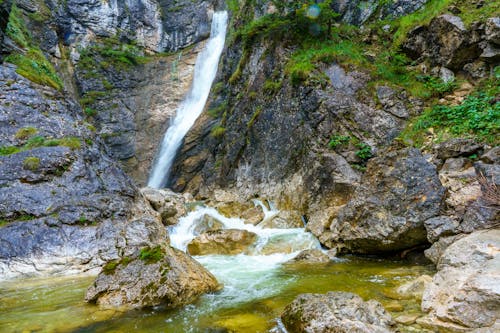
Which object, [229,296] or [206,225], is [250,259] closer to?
[229,296]

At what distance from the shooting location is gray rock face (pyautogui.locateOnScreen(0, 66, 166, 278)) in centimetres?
798

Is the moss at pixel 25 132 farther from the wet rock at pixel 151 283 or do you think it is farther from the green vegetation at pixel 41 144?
the wet rock at pixel 151 283

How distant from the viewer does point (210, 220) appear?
12688 millimetres

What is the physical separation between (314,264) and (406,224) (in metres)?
2.27

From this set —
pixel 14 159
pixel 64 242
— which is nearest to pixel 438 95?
pixel 64 242

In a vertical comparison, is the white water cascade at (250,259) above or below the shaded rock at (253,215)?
below

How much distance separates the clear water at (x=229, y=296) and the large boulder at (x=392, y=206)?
551mm

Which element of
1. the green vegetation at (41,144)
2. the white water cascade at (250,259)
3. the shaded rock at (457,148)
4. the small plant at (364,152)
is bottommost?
the white water cascade at (250,259)

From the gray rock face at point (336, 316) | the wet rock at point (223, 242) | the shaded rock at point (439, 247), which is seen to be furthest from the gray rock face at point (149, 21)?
the gray rock face at point (336, 316)

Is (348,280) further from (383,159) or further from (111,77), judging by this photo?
(111,77)

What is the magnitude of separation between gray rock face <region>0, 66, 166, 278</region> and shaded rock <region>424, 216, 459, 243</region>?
7.01 m

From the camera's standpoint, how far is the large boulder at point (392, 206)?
23.1 feet

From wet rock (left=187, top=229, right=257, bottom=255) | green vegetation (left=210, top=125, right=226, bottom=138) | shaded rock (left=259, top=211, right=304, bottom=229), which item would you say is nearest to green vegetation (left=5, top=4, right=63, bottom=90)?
green vegetation (left=210, top=125, right=226, bottom=138)

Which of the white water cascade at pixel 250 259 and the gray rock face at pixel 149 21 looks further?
the gray rock face at pixel 149 21
